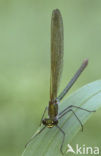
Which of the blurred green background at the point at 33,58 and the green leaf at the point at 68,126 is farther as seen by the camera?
the blurred green background at the point at 33,58

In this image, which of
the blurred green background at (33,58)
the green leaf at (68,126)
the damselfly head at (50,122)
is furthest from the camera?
the blurred green background at (33,58)

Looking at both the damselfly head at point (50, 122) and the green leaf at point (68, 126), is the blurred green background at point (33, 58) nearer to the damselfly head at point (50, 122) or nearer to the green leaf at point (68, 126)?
the damselfly head at point (50, 122)

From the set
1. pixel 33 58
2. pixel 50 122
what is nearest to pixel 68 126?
pixel 50 122

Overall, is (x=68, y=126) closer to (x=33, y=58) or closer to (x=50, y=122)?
(x=50, y=122)

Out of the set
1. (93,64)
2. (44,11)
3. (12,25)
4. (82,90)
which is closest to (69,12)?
(44,11)

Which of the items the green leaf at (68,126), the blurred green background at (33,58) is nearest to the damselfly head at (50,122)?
the green leaf at (68,126)

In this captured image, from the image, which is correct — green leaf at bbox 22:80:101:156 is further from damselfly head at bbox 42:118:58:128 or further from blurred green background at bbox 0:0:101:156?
blurred green background at bbox 0:0:101:156

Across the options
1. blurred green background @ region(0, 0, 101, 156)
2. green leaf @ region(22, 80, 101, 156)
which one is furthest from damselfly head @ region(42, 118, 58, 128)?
blurred green background @ region(0, 0, 101, 156)
